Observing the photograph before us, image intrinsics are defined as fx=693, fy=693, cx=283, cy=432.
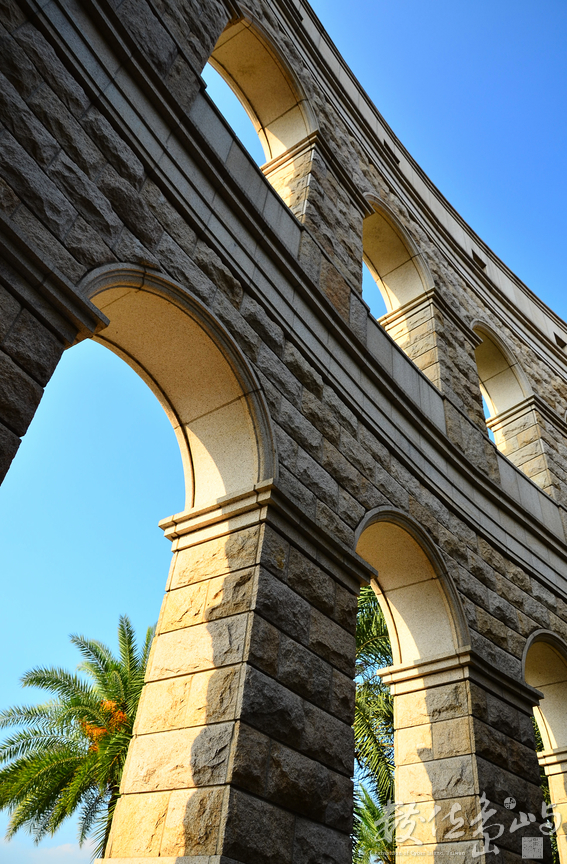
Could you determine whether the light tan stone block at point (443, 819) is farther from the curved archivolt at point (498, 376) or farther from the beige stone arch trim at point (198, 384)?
the curved archivolt at point (498, 376)

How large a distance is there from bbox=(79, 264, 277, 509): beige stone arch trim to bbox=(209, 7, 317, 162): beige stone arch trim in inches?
163

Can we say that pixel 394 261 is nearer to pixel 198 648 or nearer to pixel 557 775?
pixel 557 775

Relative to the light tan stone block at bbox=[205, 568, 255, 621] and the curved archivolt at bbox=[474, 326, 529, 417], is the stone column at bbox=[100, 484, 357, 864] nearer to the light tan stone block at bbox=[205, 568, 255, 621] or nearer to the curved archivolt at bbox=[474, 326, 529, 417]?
the light tan stone block at bbox=[205, 568, 255, 621]

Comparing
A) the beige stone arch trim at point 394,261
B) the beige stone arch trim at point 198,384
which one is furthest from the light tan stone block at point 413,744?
the beige stone arch trim at point 394,261

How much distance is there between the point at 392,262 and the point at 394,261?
0.11ft

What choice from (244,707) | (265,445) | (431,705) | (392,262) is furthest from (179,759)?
(392,262)

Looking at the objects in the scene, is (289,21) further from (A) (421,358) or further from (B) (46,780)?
(B) (46,780)

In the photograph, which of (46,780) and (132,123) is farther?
(46,780)

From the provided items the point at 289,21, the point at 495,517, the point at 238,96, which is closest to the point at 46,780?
the point at 495,517

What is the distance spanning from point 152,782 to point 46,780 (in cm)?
1173

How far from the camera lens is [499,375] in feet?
39.7

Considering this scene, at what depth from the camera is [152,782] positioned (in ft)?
12.7

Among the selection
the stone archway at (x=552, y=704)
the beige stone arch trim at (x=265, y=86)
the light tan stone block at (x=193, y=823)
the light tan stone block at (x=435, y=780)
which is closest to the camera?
the light tan stone block at (x=193, y=823)

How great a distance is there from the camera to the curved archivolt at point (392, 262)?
9.92 metres
